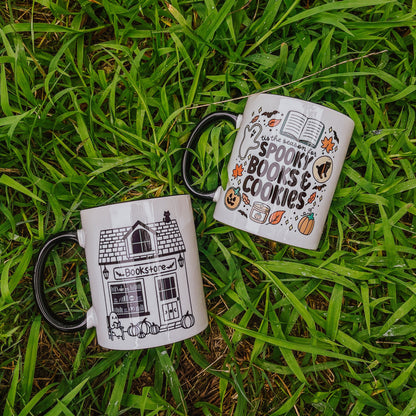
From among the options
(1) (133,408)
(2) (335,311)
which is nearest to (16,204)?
(1) (133,408)

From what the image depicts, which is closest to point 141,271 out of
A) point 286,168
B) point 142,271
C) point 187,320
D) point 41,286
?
point 142,271

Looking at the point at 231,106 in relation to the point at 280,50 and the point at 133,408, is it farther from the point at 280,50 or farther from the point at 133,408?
the point at 133,408

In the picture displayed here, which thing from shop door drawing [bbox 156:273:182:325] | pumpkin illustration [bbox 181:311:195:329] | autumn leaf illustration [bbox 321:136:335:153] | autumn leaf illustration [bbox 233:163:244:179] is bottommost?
pumpkin illustration [bbox 181:311:195:329]

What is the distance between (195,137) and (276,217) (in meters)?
0.35

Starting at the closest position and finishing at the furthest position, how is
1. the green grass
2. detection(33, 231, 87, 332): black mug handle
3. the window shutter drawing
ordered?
1. the window shutter drawing
2. detection(33, 231, 87, 332): black mug handle
3. the green grass

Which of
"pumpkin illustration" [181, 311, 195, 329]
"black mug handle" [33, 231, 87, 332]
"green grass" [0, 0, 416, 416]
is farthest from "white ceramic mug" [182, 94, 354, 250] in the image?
"black mug handle" [33, 231, 87, 332]

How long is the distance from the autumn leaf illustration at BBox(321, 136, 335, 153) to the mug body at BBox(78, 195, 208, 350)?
1.26 ft

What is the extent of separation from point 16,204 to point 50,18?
587 millimetres

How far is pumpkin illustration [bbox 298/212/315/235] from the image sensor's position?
115 centimetres

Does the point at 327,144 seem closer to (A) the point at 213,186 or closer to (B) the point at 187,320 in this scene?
(A) the point at 213,186

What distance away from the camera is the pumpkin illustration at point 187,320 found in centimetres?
109

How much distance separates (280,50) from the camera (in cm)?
133

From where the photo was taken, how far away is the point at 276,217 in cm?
113

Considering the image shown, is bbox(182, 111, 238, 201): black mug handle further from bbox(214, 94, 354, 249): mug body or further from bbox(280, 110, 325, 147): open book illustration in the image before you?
bbox(280, 110, 325, 147): open book illustration
